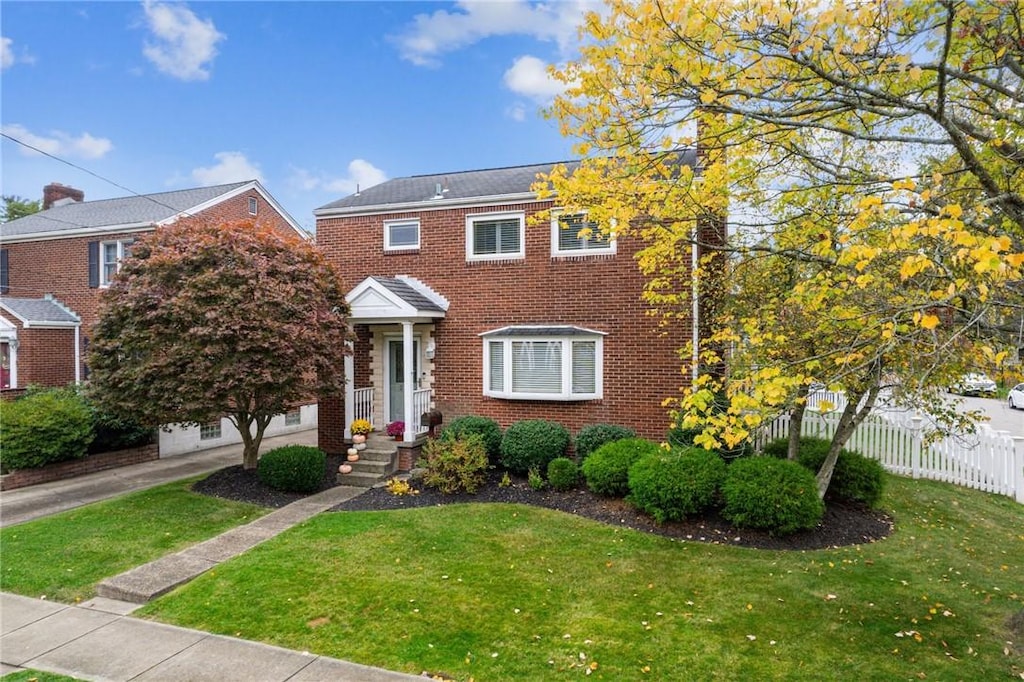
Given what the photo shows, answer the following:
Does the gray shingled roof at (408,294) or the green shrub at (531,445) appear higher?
the gray shingled roof at (408,294)

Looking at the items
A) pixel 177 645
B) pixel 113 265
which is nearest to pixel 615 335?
pixel 177 645

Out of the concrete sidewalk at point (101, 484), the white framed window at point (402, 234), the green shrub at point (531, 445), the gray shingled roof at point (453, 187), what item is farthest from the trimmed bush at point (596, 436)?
the concrete sidewalk at point (101, 484)

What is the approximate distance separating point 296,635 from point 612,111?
5989 millimetres

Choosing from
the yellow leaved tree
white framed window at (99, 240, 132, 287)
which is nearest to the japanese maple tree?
the yellow leaved tree

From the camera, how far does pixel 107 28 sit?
1251cm

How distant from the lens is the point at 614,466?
890cm

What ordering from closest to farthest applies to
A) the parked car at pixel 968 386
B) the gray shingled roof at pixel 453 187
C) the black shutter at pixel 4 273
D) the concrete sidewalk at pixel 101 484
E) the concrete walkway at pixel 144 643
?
the concrete walkway at pixel 144 643, the parked car at pixel 968 386, the concrete sidewalk at pixel 101 484, the gray shingled roof at pixel 453 187, the black shutter at pixel 4 273

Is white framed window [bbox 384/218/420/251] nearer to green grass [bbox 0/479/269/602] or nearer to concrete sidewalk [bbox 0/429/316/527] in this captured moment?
green grass [bbox 0/479/269/602]

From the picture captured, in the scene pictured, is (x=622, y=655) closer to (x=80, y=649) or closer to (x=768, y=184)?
(x=80, y=649)

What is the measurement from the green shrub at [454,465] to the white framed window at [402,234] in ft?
16.3

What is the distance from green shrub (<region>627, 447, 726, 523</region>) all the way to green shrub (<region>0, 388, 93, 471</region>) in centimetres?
1172

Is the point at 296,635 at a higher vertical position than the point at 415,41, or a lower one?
lower

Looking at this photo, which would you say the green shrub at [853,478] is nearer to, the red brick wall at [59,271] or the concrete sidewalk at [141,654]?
the concrete sidewalk at [141,654]

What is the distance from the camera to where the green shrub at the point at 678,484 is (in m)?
7.82
